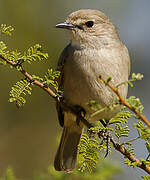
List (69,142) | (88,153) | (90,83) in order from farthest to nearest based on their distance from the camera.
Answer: (69,142) < (90,83) < (88,153)

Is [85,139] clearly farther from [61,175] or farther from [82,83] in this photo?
[61,175]

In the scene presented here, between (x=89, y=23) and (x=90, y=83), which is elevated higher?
(x=89, y=23)

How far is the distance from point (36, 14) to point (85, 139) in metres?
3.77

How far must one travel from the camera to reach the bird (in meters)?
4.29

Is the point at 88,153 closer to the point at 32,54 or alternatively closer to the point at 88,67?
the point at 32,54

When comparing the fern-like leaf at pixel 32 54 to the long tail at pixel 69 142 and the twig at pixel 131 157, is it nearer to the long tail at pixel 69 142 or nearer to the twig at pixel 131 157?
the twig at pixel 131 157

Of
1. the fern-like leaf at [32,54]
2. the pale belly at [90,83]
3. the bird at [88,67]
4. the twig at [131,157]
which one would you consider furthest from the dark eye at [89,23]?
the twig at [131,157]

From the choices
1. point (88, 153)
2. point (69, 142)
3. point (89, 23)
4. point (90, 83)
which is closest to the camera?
point (88, 153)

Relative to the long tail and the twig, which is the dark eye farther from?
the twig

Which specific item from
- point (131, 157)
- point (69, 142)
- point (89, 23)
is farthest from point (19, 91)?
point (69, 142)

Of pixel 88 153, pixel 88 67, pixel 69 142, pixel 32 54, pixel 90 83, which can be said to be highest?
pixel 32 54

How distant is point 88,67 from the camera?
14.1 feet


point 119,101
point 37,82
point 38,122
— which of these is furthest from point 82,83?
point 38,122

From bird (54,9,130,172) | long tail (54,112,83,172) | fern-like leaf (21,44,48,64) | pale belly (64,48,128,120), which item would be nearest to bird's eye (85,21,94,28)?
bird (54,9,130,172)
